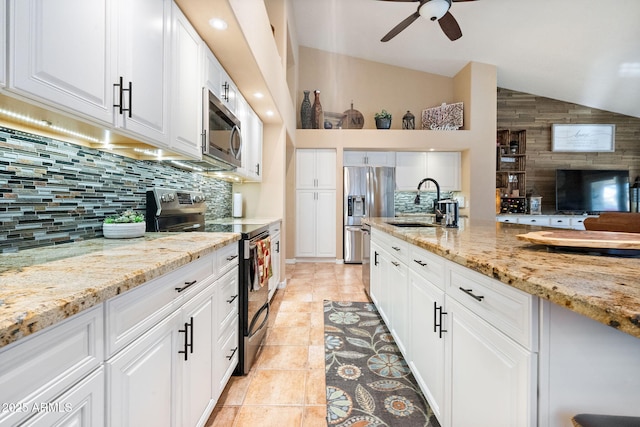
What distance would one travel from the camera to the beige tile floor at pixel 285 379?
143cm

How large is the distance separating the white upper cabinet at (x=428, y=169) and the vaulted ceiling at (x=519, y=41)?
1.57 metres

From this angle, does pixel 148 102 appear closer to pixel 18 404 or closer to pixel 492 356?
pixel 18 404

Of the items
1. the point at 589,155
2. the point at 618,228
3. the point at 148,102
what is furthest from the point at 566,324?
the point at 589,155

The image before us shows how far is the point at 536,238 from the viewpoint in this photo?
3.55ft

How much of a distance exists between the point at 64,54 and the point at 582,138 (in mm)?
7590

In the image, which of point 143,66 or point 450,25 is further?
point 450,25

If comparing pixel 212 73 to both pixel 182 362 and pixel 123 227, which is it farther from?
pixel 182 362

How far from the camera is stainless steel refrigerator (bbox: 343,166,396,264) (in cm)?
503

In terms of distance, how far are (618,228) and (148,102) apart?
7.70ft

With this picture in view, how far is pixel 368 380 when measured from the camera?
1.74 m

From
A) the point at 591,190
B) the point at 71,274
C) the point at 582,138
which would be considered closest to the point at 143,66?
the point at 71,274

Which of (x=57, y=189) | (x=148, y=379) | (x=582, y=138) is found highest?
(x=582, y=138)

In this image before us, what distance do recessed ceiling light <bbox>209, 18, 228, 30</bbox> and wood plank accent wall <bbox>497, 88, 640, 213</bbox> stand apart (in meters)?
5.67

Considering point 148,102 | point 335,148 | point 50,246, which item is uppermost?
point 335,148
